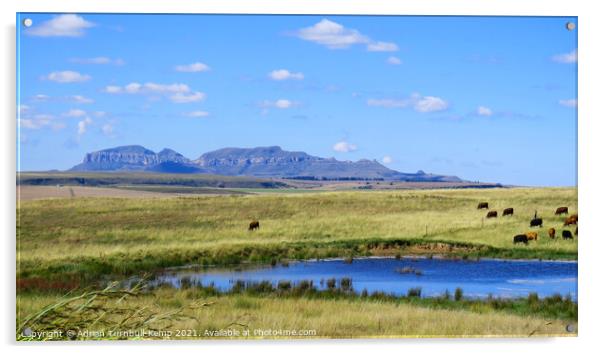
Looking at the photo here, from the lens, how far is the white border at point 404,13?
Result: 910cm

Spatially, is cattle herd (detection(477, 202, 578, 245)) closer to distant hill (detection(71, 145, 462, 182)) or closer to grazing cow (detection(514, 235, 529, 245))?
grazing cow (detection(514, 235, 529, 245))

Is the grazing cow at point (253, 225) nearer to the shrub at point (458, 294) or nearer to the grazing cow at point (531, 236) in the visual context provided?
the shrub at point (458, 294)

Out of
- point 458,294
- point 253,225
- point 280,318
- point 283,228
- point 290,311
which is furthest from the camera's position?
point 283,228

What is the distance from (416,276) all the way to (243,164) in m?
2.57

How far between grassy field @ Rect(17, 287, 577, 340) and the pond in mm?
219

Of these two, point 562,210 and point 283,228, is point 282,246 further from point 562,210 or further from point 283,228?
point 562,210

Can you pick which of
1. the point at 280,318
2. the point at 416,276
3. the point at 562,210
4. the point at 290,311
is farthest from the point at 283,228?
the point at 562,210

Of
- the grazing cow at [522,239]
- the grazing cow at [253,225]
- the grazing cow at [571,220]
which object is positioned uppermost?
the grazing cow at [571,220]

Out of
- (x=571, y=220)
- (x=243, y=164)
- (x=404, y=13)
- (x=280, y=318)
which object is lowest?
(x=280, y=318)

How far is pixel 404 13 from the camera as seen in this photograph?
948 centimetres

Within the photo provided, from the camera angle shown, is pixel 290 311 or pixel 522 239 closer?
pixel 290 311

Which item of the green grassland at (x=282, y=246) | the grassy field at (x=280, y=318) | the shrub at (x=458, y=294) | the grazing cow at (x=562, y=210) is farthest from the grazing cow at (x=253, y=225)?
the grazing cow at (x=562, y=210)

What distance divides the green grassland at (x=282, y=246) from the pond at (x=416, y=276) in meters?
0.13
